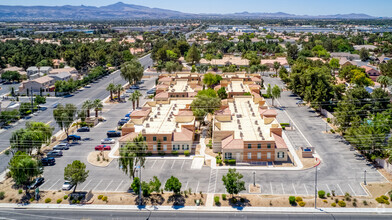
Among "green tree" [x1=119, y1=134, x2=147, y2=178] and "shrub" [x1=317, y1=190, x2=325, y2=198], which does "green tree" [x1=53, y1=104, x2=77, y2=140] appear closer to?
"green tree" [x1=119, y1=134, x2=147, y2=178]

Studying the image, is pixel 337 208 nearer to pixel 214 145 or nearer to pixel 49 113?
pixel 214 145

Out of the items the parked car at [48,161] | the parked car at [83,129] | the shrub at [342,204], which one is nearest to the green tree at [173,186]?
the shrub at [342,204]

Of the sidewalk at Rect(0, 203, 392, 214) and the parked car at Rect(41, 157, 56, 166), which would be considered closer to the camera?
the sidewalk at Rect(0, 203, 392, 214)

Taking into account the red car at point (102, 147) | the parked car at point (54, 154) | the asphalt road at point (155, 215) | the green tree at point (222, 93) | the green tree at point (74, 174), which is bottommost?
the asphalt road at point (155, 215)

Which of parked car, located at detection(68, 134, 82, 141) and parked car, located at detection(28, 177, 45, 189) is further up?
parked car, located at detection(68, 134, 82, 141)

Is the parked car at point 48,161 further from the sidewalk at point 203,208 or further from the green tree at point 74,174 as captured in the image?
the green tree at point 74,174

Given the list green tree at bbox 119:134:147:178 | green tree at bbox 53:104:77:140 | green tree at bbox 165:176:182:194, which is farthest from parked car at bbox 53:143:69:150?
green tree at bbox 165:176:182:194
